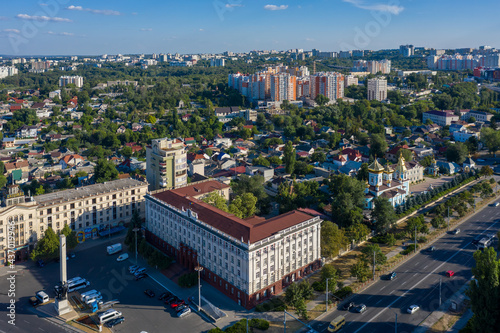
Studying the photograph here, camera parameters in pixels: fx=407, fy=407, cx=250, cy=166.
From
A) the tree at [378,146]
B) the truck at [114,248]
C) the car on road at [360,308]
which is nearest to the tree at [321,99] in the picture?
the tree at [378,146]

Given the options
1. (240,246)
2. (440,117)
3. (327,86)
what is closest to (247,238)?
(240,246)

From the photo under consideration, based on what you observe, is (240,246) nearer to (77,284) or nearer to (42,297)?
(77,284)

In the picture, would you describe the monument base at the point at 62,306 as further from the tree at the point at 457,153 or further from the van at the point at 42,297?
the tree at the point at 457,153

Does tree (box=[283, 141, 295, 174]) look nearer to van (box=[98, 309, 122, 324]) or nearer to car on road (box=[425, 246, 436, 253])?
car on road (box=[425, 246, 436, 253])

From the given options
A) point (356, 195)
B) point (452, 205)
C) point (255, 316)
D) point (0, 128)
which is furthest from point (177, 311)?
point (0, 128)

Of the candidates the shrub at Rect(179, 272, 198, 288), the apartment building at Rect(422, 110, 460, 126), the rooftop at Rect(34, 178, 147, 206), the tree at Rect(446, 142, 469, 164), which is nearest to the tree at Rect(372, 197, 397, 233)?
the shrub at Rect(179, 272, 198, 288)
